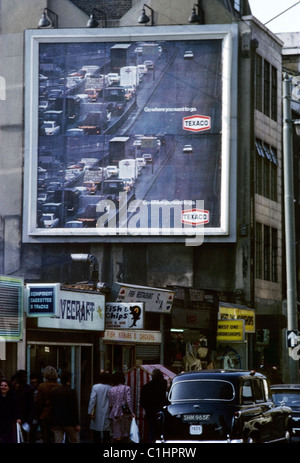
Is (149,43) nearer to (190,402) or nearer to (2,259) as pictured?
(2,259)

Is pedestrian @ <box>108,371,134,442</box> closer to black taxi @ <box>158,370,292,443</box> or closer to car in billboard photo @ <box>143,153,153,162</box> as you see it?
black taxi @ <box>158,370,292,443</box>

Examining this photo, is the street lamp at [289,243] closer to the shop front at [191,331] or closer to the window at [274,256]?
the shop front at [191,331]

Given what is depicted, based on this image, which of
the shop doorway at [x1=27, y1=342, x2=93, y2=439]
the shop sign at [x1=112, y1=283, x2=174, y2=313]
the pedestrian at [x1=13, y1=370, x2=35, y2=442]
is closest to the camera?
the pedestrian at [x1=13, y1=370, x2=35, y2=442]

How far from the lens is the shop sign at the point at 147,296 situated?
32688 mm

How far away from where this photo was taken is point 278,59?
53375 millimetres

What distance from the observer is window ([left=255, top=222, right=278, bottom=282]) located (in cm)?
4938

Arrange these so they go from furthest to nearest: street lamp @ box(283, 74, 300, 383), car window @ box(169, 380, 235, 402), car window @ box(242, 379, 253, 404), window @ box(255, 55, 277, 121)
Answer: window @ box(255, 55, 277, 121) < street lamp @ box(283, 74, 300, 383) < car window @ box(242, 379, 253, 404) < car window @ box(169, 380, 235, 402)

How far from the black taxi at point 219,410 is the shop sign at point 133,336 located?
1027 centimetres

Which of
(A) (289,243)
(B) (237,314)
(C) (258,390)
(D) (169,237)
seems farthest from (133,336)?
(D) (169,237)

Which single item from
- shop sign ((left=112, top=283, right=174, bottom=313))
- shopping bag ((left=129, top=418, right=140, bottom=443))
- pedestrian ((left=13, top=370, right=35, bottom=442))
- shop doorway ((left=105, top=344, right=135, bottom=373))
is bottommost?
shopping bag ((left=129, top=418, right=140, bottom=443))

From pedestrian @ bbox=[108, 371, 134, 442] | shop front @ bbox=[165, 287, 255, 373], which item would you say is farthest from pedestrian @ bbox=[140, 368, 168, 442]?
shop front @ bbox=[165, 287, 255, 373]

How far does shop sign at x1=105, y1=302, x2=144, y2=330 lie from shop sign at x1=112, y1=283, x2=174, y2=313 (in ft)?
5.11

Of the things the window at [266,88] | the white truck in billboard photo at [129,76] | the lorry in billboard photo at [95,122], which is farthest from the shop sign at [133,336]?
the window at [266,88]

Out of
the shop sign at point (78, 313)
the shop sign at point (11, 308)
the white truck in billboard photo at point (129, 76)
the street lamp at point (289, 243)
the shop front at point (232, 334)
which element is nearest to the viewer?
the shop sign at point (11, 308)
